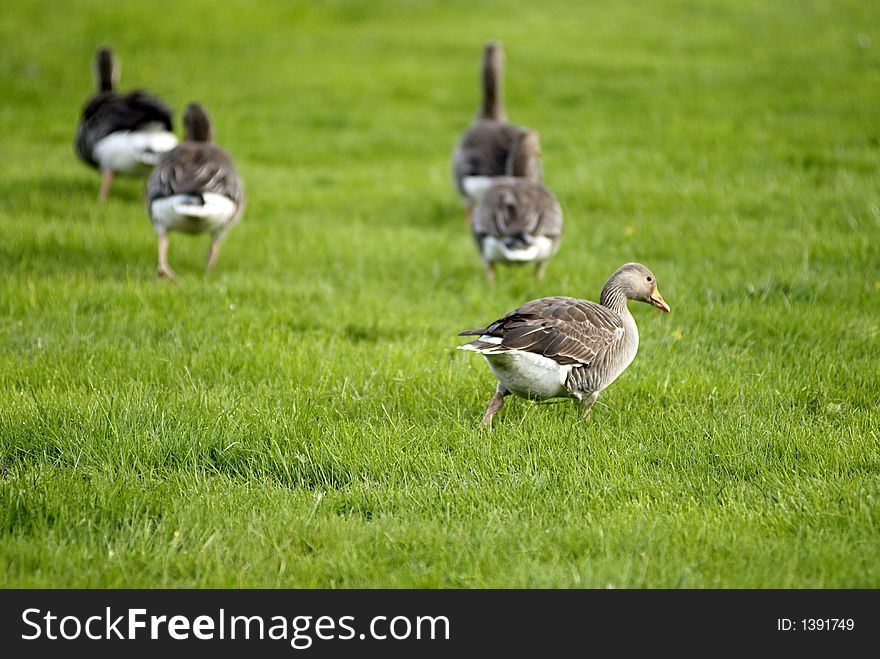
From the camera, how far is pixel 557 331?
5781mm

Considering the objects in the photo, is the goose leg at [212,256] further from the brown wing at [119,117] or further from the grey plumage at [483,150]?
the grey plumage at [483,150]

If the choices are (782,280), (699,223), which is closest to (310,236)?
(699,223)

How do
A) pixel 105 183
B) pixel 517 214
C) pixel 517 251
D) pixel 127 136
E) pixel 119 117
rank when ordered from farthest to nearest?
1. pixel 105 183
2. pixel 119 117
3. pixel 127 136
4. pixel 517 214
5. pixel 517 251

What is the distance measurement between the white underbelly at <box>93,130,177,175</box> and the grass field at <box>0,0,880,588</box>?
23.5 inches

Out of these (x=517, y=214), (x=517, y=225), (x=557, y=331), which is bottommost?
(x=557, y=331)

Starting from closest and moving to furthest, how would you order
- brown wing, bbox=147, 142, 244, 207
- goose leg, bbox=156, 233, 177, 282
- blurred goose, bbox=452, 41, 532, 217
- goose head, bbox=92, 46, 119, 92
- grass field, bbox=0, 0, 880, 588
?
1. grass field, bbox=0, 0, 880, 588
2. brown wing, bbox=147, 142, 244, 207
3. goose leg, bbox=156, 233, 177, 282
4. blurred goose, bbox=452, 41, 532, 217
5. goose head, bbox=92, 46, 119, 92

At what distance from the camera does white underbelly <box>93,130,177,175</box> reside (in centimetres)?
1188

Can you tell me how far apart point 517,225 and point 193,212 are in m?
3.05

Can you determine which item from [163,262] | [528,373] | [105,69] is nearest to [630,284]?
[528,373]

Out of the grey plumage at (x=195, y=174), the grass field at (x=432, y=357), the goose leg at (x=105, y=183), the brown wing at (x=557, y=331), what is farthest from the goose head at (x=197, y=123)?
the brown wing at (x=557, y=331)

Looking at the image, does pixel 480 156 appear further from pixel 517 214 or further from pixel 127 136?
pixel 127 136

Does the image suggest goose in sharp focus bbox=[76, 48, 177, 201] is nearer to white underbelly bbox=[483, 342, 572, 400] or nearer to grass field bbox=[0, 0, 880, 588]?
grass field bbox=[0, 0, 880, 588]

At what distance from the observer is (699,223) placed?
10914 mm

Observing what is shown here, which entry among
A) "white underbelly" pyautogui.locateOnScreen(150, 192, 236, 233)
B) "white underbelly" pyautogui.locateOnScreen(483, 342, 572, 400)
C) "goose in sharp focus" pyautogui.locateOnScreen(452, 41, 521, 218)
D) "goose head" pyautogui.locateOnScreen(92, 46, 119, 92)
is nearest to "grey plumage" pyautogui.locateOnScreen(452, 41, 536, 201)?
"goose in sharp focus" pyautogui.locateOnScreen(452, 41, 521, 218)
